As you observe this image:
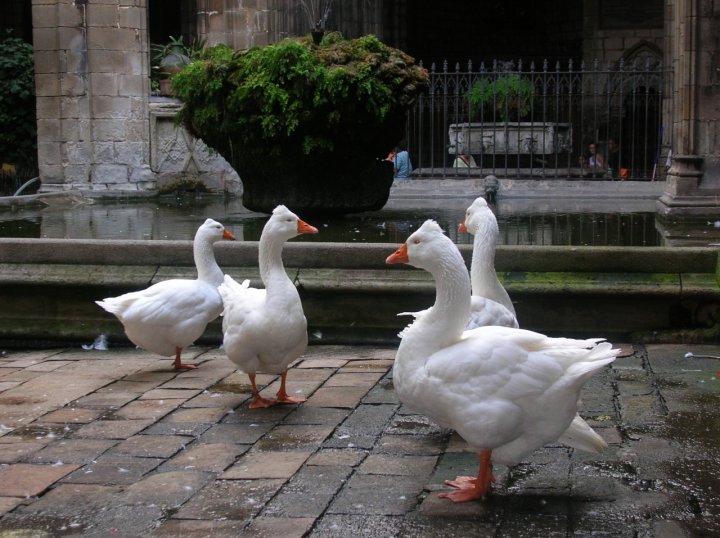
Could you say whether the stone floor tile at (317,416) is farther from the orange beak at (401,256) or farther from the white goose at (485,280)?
the orange beak at (401,256)

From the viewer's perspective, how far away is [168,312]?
6.45 metres

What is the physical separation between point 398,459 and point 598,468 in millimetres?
818

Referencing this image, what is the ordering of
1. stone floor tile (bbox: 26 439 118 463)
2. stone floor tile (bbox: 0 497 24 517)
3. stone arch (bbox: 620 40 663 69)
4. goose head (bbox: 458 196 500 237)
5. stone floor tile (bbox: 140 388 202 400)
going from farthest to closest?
1. stone arch (bbox: 620 40 663 69)
2. stone floor tile (bbox: 140 388 202 400)
3. goose head (bbox: 458 196 500 237)
4. stone floor tile (bbox: 26 439 118 463)
5. stone floor tile (bbox: 0 497 24 517)

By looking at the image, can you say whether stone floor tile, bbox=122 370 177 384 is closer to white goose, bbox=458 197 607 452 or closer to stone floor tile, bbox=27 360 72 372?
stone floor tile, bbox=27 360 72 372

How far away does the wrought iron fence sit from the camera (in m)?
16.2

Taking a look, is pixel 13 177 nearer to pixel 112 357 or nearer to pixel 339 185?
pixel 339 185

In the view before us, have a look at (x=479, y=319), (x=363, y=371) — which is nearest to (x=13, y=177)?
(x=363, y=371)

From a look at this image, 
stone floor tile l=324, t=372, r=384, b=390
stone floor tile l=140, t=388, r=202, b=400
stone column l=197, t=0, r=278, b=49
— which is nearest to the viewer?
stone floor tile l=140, t=388, r=202, b=400

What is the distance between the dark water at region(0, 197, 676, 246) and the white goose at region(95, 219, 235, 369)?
6.00 feet

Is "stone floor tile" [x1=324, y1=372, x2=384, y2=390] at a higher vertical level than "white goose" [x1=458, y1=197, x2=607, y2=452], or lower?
lower

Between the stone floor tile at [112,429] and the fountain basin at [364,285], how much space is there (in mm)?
1971

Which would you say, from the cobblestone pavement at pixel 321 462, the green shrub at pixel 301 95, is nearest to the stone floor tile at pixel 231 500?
the cobblestone pavement at pixel 321 462

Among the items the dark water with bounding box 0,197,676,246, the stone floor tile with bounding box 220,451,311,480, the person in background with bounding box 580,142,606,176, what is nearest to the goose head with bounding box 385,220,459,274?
the stone floor tile with bounding box 220,451,311,480

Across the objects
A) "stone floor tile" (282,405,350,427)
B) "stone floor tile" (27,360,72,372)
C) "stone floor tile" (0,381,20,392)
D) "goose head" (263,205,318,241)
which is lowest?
"stone floor tile" (282,405,350,427)
